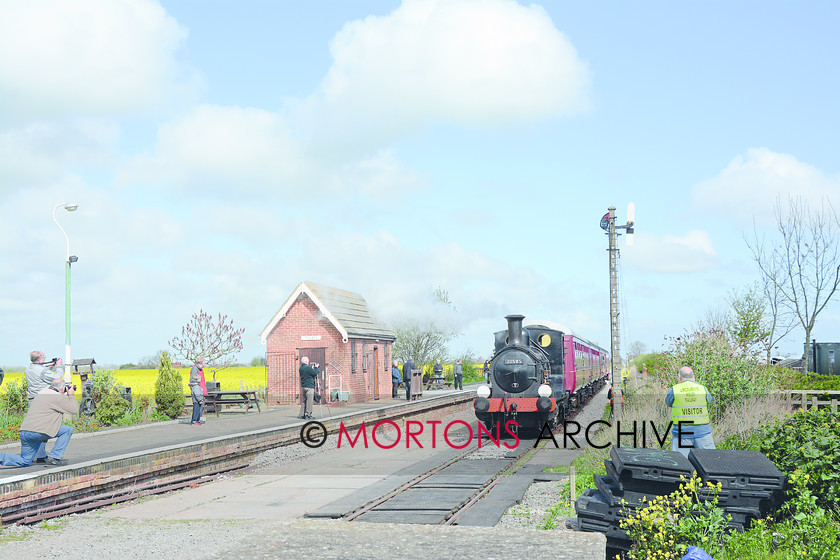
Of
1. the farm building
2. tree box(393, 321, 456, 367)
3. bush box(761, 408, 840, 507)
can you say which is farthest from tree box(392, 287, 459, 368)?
bush box(761, 408, 840, 507)

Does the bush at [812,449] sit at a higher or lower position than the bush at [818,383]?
higher

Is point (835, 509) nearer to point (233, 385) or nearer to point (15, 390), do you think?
point (15, 390)

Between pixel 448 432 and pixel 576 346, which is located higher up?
pixel 576 346

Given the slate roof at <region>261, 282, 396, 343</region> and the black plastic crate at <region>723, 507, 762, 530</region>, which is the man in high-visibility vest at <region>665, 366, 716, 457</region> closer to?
the black plastic crate at <region>723, 507, 762, 530</region>

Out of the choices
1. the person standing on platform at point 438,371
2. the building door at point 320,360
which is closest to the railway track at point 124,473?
the building door at point 320,360

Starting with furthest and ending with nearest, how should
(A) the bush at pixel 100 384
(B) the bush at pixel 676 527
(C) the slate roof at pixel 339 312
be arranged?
(C) the slate roof at pixel 339 312 → (A) the bush at pixel 100 384 → (B) the bush at pixel 676 527

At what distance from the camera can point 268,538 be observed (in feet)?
27.2

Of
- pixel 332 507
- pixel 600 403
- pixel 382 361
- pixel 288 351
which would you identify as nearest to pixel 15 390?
pixel 288 351

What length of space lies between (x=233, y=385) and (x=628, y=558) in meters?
37.3

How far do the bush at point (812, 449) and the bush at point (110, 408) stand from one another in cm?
1563

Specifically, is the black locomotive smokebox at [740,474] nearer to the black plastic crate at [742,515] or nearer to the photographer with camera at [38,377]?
the black plastic crate at [742,515]

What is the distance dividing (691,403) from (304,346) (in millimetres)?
20142

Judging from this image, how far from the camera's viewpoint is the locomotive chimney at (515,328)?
60.5ft

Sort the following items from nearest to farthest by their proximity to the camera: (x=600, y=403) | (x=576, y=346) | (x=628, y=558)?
(x=628, y=558) → (x=576, y=346) → (x=600, y=403)
